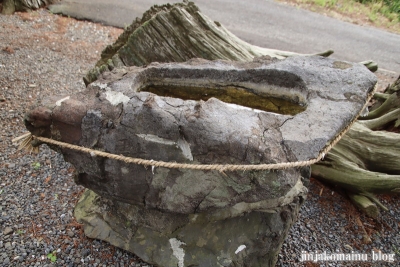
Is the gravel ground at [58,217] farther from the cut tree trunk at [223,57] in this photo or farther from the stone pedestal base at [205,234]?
the cut tree trunk at [223,57]

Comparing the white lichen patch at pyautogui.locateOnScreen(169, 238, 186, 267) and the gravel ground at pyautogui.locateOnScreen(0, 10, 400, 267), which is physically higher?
the white lichen patch at pyautogui.locateOnScreen(169, 238, 186, 267)

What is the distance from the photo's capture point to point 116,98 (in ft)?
6.39

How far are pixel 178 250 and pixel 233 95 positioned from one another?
123cm

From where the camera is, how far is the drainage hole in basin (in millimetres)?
2379

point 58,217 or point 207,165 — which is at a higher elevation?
point 207,165

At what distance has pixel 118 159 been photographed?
1806mm

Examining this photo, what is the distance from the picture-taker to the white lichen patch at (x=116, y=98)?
191 cm

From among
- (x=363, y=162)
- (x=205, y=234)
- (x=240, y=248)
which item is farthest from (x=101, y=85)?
(x=363, y=162)

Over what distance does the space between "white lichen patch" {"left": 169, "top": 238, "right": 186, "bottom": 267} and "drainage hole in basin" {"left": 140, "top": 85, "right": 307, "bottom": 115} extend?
1098mm

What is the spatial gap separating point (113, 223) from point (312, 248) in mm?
1615

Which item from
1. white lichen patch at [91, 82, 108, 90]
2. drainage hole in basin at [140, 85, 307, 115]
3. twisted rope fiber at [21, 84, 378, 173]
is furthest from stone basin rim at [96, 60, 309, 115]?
twisted rope fiber at [21, 84, 378, 173]

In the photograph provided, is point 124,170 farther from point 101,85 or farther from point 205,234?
point 205,234

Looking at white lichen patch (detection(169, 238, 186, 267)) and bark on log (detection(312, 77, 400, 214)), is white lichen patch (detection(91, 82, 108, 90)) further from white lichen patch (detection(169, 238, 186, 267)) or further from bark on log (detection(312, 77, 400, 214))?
bark on log (detection(312, 77, 400, 214))

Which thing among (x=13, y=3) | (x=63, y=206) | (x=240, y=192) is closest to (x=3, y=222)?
→ (x=63, y=206)
